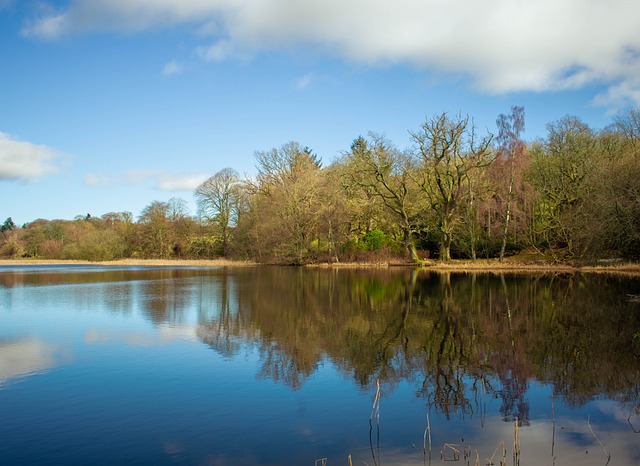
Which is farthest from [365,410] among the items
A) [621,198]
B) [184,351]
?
[621,198]

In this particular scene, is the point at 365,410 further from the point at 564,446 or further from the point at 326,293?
the point at 326,293

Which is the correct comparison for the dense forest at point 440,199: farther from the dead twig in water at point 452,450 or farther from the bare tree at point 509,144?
the dead twig in water at point 452,450

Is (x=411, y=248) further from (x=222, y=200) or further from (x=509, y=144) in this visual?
(x=222, y=200)

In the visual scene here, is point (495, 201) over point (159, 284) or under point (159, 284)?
over

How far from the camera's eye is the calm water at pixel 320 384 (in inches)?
271

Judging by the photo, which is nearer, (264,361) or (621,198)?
(264,361)

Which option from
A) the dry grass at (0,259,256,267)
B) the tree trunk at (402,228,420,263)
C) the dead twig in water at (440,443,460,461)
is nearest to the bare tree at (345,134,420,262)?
the tree trunk at (402,228,420,263)

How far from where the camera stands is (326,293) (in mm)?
26078

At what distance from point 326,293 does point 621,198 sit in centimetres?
1628

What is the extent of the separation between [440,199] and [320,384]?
128ft

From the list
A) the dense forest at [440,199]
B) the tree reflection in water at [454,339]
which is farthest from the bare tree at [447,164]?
the tree reflection in water at [454,339]

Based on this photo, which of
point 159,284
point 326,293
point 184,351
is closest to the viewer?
point 184,351

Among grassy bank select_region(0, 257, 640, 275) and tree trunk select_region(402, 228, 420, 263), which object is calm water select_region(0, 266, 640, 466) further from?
tree trunk select_region(402, 228, 420, 263)

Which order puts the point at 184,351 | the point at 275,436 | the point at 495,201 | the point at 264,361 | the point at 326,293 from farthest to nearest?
the point at 495,201
the point at 326,293
the point at 184,351
the point at 264,361
the point at 275,436
